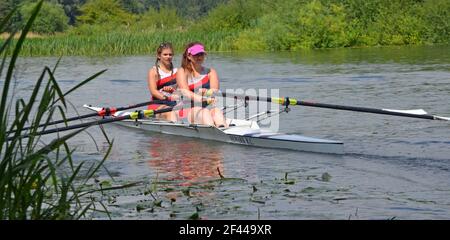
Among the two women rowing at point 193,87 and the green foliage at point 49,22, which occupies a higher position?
the two women rowing at point 193,87

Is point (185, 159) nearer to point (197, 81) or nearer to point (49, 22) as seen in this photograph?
point (197, 81)

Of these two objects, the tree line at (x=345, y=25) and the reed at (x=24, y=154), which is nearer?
the reed at (x=24, y=154)

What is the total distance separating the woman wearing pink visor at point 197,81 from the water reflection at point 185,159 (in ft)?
1.20

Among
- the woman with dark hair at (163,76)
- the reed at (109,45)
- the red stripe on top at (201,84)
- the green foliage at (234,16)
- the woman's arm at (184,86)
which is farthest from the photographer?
the green foliage at (234,16)

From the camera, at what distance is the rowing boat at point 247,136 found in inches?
403

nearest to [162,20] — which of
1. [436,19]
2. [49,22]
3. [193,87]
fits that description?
[49,22]

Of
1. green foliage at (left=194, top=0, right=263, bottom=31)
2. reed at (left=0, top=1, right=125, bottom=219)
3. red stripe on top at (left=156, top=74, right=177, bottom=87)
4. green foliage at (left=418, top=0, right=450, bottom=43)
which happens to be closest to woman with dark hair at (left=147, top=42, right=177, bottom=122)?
red stripe on top at (left=156, top=74, right=177, bottom=87)

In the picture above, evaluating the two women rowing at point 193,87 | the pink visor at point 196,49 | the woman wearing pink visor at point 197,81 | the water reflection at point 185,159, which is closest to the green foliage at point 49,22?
the two women rowing at point 193,87

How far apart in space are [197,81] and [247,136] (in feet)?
3.37

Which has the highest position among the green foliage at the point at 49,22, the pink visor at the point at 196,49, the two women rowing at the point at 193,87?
the pink visor at the point at 196,49

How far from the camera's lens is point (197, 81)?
11.4 meters

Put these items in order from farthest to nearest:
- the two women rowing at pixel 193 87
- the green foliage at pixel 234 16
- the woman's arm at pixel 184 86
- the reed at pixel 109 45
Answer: the green foliage at pixel 234 16, the reed at pixel 109 45, the two women rowing at pixel 193 87, the woman's arm at pixel 184 86

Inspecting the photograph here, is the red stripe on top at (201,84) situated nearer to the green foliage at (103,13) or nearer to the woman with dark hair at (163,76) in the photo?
the woman with dark hair at (163,76)
